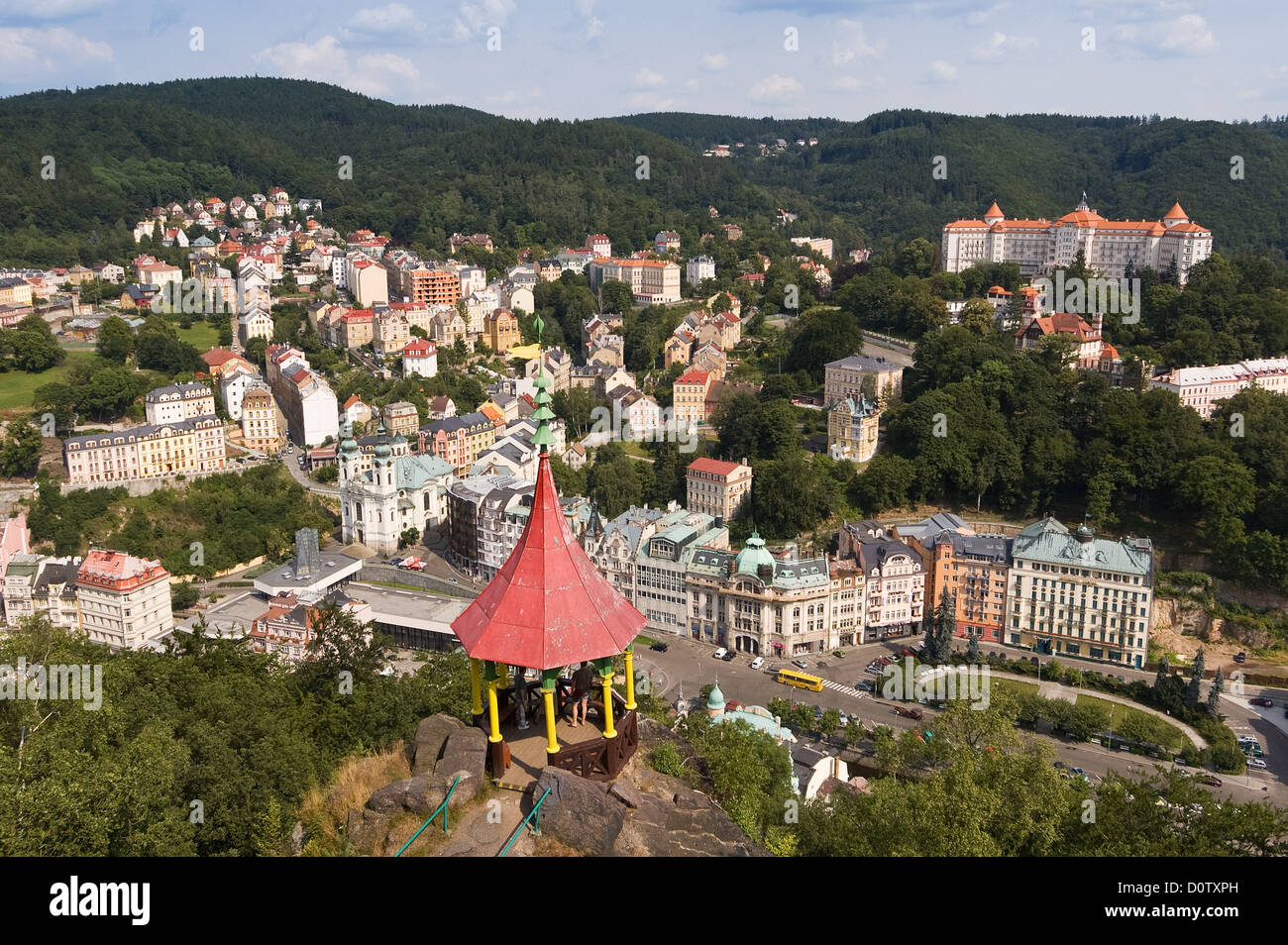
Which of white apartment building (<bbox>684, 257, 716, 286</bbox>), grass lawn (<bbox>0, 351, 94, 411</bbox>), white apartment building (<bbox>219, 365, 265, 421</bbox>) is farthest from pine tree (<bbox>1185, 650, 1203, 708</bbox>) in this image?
white apartment building (<bbox>684, 257, 716, 286</bbox>)

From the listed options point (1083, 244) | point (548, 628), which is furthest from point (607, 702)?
point (1083, 244)

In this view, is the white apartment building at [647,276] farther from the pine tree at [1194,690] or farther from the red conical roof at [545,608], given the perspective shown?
the red conical roof at [545,608]

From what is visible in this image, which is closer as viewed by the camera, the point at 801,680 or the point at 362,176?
the point at 801,680

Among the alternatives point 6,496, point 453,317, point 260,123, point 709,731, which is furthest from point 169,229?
point 709,731

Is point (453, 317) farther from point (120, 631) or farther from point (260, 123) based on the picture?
point (260, 123)

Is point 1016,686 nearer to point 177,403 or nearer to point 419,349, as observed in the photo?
point 419,349
